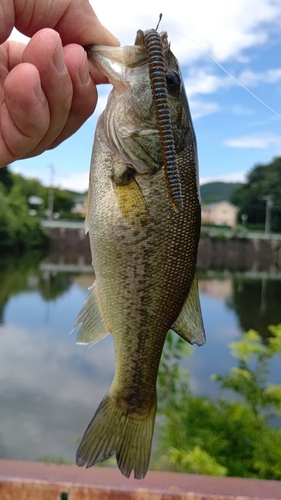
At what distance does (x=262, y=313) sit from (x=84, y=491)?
19.8 m

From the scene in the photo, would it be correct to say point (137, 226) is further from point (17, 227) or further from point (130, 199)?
point (17, 227)

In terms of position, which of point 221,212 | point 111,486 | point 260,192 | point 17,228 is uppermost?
point 260,192

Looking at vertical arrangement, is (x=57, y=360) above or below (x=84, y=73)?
below

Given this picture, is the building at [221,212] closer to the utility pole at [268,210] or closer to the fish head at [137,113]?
the utility pole at [268,210]

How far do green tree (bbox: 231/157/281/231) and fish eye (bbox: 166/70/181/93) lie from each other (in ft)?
176

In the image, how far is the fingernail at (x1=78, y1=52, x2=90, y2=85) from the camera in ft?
5.44

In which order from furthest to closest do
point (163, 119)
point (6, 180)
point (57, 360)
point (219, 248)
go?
point (6, 180), point (219, 248), point (57, 360), point (163, 119)

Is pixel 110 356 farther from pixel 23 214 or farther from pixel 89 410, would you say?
→ pixel 23 214

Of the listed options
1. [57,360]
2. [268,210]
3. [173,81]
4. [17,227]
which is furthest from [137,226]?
[268,210]

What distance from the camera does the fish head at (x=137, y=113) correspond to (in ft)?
5.15

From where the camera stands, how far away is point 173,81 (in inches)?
62.7

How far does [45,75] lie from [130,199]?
1.66 feet

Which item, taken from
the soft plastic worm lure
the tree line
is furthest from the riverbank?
the soft plastic worm lure

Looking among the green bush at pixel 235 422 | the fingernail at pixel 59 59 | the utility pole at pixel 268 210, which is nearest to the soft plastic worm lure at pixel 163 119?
the fingernail at pixel 59 59
